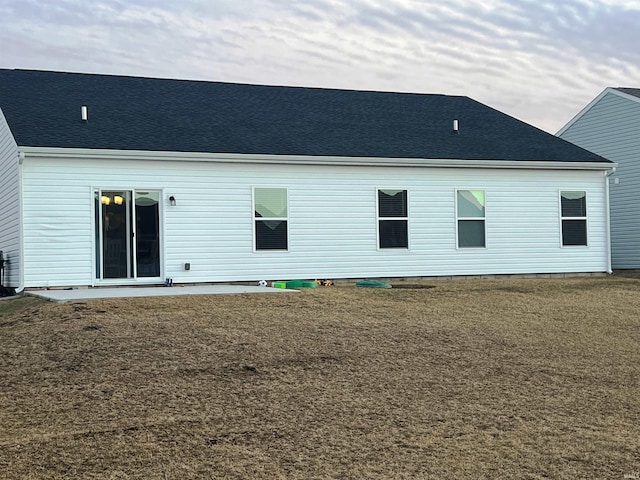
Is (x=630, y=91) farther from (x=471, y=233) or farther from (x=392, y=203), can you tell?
(x=392, y=203)

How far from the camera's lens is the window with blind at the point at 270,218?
16.7 m

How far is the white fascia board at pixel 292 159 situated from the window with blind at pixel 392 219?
0.72 meters

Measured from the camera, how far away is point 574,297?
14.5 metres

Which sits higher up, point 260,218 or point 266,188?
point 266,188

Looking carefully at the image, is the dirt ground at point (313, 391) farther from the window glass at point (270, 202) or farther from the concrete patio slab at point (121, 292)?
the window glass at point (270, 202)

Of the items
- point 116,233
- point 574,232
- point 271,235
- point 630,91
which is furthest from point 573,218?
point 116,233

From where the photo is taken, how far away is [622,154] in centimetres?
2373

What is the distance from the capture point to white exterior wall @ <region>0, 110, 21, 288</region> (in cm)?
1520

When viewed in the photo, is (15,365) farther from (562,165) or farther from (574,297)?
(562,165)

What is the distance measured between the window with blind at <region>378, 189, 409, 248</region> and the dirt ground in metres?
5.47

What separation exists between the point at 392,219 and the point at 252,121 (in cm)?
413

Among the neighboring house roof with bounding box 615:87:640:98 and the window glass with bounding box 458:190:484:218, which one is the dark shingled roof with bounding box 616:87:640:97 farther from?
the window glass with bounding box 458:190:484:218

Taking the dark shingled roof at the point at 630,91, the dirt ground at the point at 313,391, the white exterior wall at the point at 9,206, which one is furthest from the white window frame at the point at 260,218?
the dark shingled roof at the point at 630,91

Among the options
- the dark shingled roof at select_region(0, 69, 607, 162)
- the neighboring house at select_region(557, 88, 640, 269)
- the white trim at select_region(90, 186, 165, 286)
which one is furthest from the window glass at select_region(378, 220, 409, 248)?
the neighboring house at select_region(557, 88, 640, 269)
